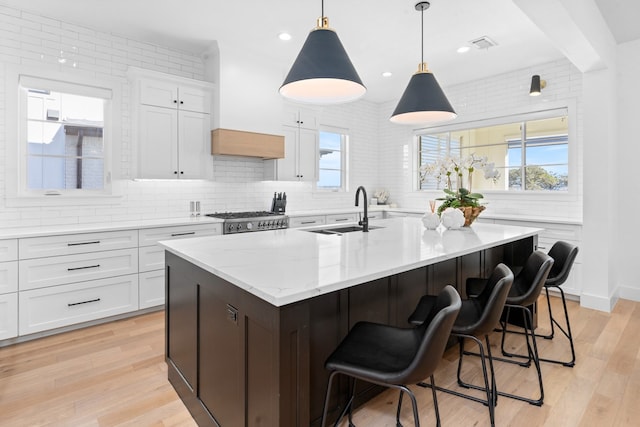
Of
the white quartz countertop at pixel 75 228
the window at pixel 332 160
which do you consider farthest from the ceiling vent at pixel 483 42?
the white quartz countertop at pixel 75 228

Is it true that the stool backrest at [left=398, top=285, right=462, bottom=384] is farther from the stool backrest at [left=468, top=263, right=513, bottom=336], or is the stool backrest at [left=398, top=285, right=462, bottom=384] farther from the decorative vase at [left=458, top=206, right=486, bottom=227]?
the decorative vase at [left=458, top=206, right=486, bottom=227]

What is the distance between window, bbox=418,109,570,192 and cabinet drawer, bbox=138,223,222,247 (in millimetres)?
3519

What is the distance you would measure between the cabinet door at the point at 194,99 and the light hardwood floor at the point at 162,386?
7.94 ft

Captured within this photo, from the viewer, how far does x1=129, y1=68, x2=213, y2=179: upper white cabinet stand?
3.77 m

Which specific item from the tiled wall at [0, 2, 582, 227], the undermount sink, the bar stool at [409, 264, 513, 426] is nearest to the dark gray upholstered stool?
the bar stool at [409, 264, 513, 426]

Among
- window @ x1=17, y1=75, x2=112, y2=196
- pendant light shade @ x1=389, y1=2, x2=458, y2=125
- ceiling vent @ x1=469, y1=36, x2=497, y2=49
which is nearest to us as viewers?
pendant light shade @ x1=389, y1=2, x2=458, y2=125

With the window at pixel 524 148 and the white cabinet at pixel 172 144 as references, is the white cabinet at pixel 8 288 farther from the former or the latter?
the window at pixel 524 148

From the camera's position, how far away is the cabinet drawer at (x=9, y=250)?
9.28ft

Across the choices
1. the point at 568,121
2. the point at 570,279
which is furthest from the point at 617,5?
the point at 570,279

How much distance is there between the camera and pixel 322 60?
204 cm

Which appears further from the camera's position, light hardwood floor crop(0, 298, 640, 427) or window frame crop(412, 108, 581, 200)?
window frame crop(412, 108, 581, 200)

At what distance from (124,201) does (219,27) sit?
2.11 metres

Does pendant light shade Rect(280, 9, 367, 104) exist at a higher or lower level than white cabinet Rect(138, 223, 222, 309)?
higher

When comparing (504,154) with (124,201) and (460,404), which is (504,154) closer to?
(460,404)
